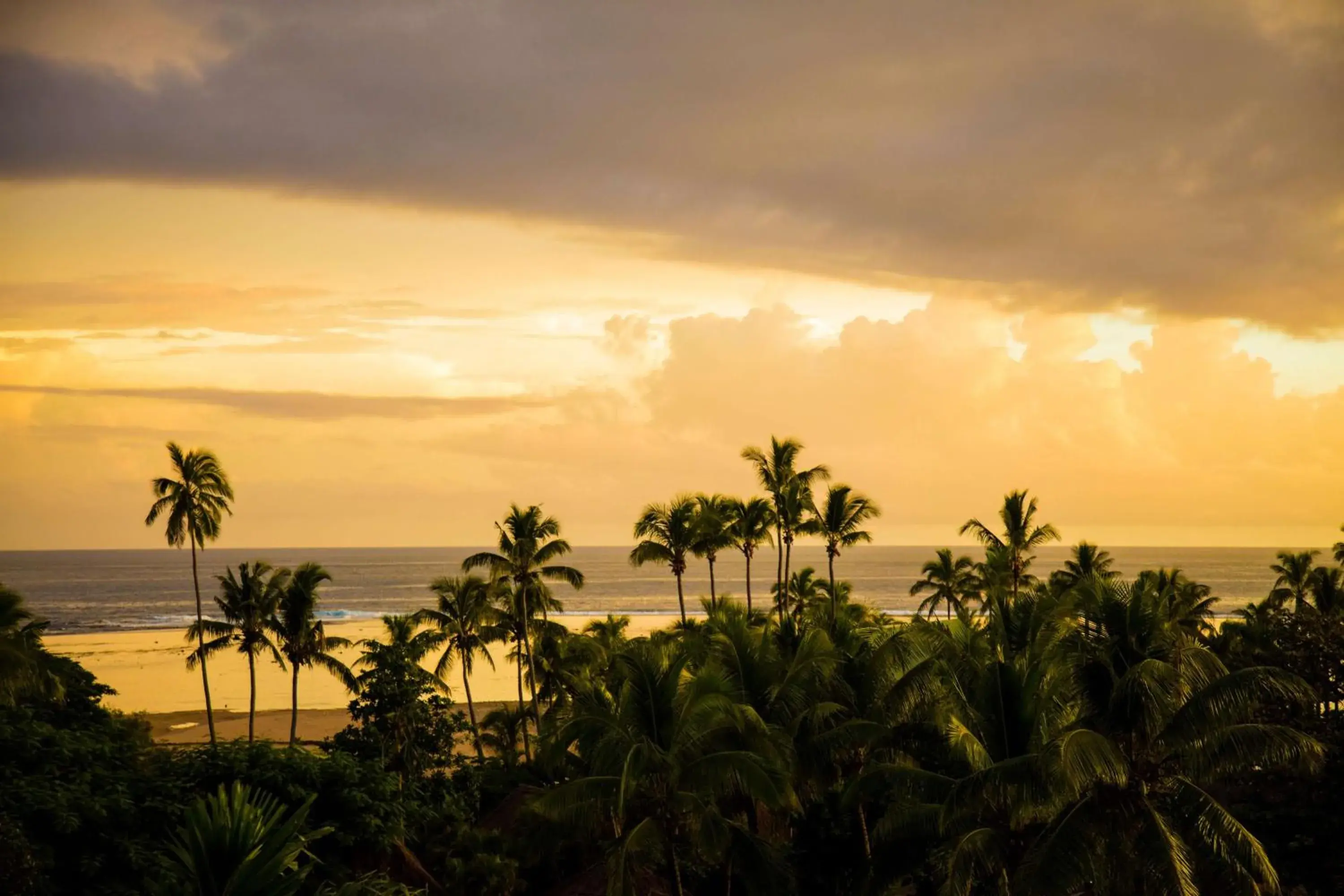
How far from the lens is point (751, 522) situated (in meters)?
48.4

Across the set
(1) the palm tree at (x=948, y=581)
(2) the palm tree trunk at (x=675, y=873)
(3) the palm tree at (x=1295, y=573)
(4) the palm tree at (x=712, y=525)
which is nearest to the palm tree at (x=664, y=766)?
(2) the palm tree trunk at (x=675, y=873)

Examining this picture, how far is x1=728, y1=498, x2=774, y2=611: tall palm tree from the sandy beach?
61.2 feet

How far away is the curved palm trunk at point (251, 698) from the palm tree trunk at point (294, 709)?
162cm

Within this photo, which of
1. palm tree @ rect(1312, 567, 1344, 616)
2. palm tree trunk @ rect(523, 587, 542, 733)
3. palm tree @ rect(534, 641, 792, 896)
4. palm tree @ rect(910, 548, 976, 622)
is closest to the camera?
palm tree @ rect(534, 641, 792, 896)

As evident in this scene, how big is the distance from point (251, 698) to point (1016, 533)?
37845mm

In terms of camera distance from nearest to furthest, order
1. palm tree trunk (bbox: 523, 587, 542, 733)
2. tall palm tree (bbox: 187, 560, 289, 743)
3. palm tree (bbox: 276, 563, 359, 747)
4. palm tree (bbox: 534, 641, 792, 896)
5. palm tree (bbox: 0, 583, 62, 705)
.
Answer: palm tree (bbox: 534, 641, 792, 896) < palm tree (bbox: 0, 583, 62, 705) < palm tree trunk (bbox: 523, 587, 542, 733) < palm tree (bbox: 276, 563, 359, 747) < tall palm tree (bbox: 187, 560, 289, 743)

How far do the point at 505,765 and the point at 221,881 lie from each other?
31460 millimetres

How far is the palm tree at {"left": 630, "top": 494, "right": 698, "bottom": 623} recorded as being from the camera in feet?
152

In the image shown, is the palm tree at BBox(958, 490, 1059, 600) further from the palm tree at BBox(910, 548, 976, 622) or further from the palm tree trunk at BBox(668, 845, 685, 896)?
the palm tree trunk at BBox(668, 845, 685, 896)

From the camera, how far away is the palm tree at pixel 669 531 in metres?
46.2

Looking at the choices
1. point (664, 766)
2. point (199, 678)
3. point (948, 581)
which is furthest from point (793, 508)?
point (199, 678)

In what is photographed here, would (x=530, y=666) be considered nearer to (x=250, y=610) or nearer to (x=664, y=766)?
(x=250, y=610)

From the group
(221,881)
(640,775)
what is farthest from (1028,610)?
(221,881)

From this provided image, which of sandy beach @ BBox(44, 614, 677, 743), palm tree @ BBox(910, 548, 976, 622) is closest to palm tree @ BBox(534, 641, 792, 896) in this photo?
sandy beach @ BBox(44, 614, 677, 743)
